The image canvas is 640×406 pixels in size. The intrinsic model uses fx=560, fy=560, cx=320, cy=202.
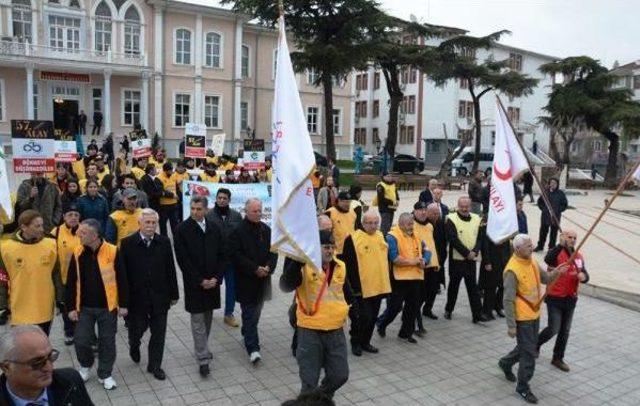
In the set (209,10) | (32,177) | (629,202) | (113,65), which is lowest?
(629,202)

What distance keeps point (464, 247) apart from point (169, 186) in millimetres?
6773

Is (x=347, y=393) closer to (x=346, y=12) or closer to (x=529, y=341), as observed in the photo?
(x=529, y=341)

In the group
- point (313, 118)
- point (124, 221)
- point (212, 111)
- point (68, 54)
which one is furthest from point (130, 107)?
point (124, 221)

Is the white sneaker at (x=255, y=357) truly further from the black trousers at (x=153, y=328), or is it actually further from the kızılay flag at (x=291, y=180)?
the kızılay flag at (x=291, y=180)

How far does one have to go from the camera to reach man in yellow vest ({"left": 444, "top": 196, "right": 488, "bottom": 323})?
8.22 meters

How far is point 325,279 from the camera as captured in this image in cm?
515

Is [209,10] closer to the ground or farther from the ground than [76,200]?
farther from the ground

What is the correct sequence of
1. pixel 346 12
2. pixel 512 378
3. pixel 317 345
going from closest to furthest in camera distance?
pixel 317 345 → pixel 512 378 → pixel 346 12

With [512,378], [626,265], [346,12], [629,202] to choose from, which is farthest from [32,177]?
[629,202]

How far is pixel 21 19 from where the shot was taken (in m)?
35.3

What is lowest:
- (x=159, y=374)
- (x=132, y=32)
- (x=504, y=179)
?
(x=159, y=374)

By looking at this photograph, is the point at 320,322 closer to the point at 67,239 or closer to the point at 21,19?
the point at 67,239

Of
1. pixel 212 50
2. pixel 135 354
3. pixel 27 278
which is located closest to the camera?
pixel 27 278

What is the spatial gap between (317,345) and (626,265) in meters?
10.7
